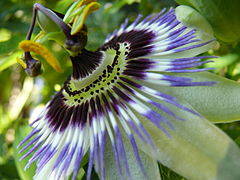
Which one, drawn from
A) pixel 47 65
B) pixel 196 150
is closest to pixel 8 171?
pixel 47 65

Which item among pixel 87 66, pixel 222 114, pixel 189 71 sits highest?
pixel 87 66

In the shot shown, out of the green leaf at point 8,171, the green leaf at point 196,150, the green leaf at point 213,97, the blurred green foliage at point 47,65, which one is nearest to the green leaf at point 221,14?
the blurred green foliage at point 47,65

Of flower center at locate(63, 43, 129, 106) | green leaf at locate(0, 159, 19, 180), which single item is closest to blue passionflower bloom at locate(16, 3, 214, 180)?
flower center at locate(63, 43, 129, 106)

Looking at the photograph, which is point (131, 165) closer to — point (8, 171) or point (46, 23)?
point (46, 23)

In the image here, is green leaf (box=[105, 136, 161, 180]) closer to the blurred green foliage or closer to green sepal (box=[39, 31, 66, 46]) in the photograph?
the blurred green foliage

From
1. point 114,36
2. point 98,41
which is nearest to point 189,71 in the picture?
point 114,36

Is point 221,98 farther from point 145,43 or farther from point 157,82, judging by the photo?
point 145,43
